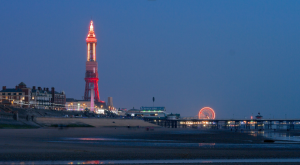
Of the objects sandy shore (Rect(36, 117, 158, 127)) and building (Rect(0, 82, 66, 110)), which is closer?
sandy shore (Rect(36, 117, 158, 127))

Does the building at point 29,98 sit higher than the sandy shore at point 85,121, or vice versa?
the building at point 29,98

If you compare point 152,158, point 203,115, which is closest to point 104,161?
point 152,158

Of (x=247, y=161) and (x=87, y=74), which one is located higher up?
(x=87, y=74)

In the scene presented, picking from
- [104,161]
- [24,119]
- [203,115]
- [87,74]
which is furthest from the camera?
[87,74]

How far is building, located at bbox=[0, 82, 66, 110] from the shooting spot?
13188 centimetres

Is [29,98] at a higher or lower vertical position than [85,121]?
higher

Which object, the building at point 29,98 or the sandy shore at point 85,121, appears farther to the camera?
the building at point 29,98

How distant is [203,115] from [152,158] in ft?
407

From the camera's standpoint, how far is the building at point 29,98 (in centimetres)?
13188

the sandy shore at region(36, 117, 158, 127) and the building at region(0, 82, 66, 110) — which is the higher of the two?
the building at region(0, 82, 66, 110)

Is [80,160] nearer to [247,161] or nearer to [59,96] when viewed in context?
[247,161]

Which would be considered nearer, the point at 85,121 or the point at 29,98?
the point at 85,121

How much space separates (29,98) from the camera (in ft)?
457

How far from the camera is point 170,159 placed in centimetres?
2481
